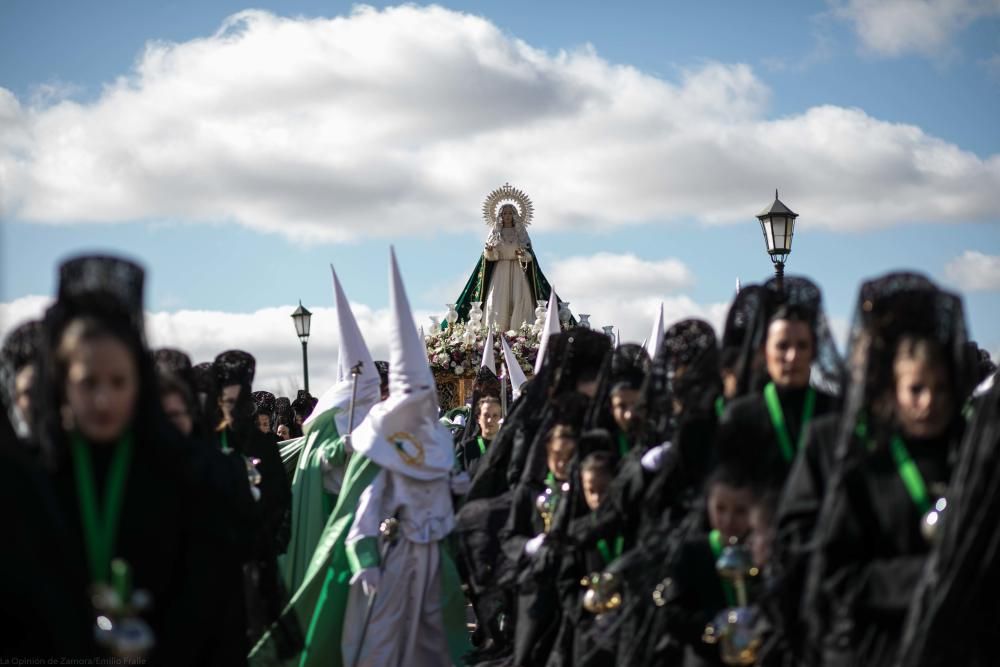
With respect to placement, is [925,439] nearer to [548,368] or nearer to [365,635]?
[548,368]

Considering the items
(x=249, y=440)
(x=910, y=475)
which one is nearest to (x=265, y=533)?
(x=249, y=440)

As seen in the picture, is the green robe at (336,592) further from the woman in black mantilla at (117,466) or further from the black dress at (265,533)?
the woman in black mantilla at (117,466)

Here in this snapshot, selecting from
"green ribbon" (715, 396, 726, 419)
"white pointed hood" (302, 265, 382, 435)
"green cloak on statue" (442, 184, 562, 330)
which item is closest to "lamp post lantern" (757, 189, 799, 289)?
"white pointed hood" (302, 265, 382, 435)

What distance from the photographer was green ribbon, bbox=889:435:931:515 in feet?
14.3

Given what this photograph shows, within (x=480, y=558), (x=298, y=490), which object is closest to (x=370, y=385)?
(x=298, y=490)

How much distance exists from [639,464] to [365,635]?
10.8 feet

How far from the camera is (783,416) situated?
5.57 m

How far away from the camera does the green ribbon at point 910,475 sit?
436 cm

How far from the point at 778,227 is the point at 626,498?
687cm

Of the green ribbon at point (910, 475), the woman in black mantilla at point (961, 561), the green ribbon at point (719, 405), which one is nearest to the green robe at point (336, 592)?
the green ribbon at point (719, 405)

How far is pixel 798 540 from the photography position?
470 cm

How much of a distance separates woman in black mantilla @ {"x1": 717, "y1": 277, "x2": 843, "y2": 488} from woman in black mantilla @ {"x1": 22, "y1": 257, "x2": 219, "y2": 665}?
209cm

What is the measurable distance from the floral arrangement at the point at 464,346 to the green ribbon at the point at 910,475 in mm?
14751

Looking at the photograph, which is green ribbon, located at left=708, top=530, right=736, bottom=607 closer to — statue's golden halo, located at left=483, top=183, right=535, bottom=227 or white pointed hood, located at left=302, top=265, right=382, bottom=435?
white pointed hood, located at left=302, top=265, right=382, bottom=435
